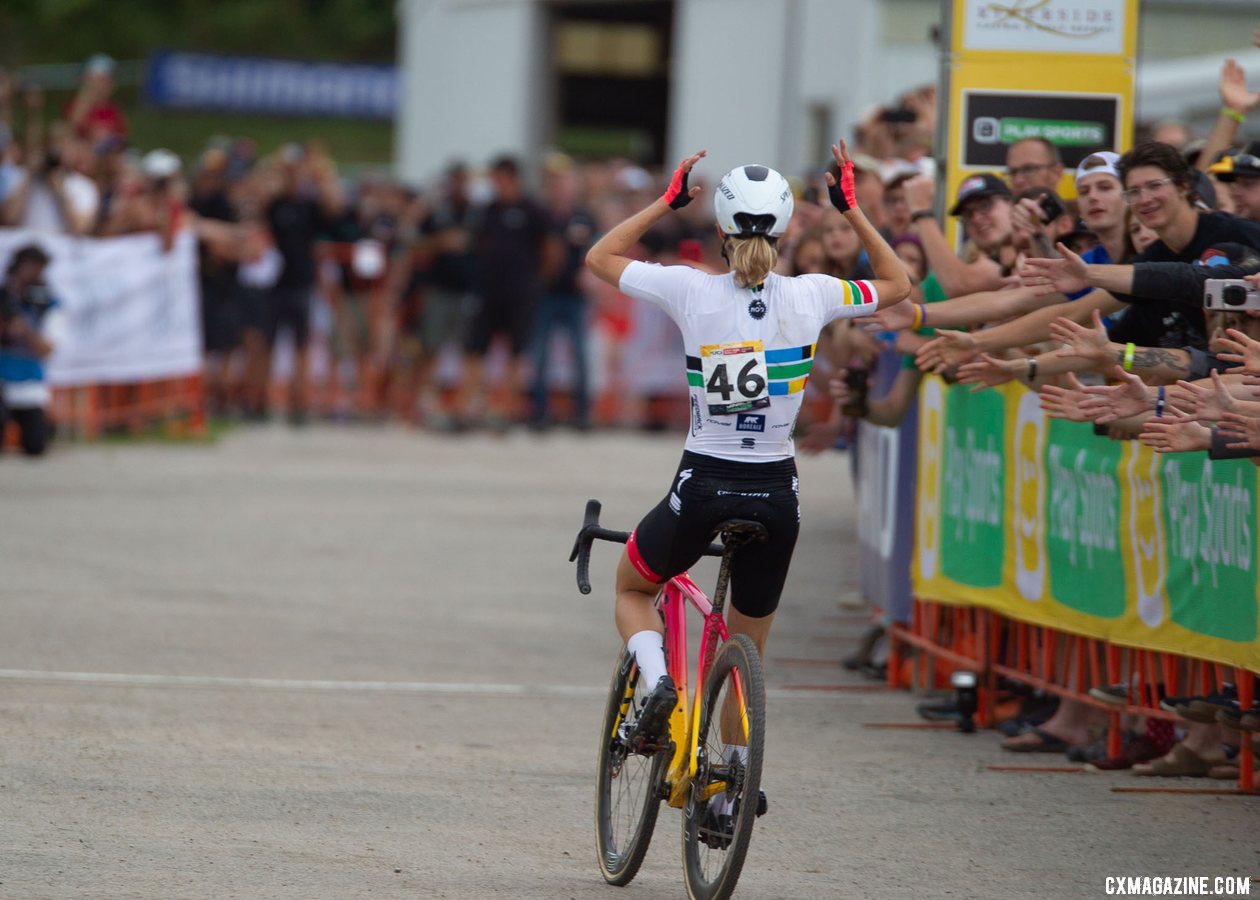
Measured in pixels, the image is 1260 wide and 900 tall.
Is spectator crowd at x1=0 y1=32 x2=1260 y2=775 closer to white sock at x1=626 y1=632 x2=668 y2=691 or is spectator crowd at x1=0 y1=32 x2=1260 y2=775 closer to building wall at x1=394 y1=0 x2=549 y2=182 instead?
building wall at x1=394 y1=0 x2=549 y2=182

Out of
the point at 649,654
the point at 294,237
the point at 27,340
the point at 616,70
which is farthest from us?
the point at 616,70

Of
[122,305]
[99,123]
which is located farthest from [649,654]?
[99,123]

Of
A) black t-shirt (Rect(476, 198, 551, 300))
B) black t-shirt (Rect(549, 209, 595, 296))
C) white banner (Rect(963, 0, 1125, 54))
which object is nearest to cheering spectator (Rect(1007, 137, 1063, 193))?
white banner (Rect(963, 0, 1125, 54))

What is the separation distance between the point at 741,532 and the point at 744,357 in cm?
53

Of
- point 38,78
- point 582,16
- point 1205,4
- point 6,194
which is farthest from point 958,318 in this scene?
point 38,78

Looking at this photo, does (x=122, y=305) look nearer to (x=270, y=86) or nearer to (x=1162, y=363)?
(x=1162, y=363)

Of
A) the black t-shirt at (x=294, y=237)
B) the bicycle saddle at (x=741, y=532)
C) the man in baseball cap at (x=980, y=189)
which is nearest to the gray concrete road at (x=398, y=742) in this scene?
the bicycle saddle at (x=741, y=532)

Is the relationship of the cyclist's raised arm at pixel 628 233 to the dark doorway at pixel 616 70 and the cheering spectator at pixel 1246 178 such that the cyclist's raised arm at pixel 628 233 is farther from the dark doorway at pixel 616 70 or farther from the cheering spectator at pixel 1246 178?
the dark doorway at pixel 616 70

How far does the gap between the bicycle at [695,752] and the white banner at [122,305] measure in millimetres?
11630

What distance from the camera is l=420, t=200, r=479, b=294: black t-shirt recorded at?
70.6ft

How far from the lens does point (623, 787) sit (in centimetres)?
662

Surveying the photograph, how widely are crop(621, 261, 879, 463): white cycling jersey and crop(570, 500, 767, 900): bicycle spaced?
0.92ft

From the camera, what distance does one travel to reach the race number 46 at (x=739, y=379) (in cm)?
626

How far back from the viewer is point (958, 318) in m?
8.38
